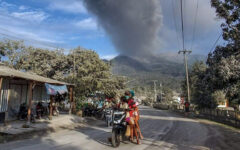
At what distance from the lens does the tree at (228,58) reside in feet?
29.8

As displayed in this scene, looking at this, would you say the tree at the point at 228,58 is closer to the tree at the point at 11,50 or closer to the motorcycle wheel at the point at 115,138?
the motorcycle wheel at the point at 115,138

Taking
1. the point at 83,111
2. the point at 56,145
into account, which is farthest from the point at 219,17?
the point at 83,111

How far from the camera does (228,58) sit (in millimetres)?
9422

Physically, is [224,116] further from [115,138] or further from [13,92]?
[13,92]

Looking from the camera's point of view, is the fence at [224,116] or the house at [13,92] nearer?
the house at [13,92]

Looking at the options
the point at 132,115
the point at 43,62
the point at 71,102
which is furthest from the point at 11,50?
the point at 132,115

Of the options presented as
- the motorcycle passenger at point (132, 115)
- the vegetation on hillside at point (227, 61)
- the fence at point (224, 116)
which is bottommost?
the fence at point (224, 116)

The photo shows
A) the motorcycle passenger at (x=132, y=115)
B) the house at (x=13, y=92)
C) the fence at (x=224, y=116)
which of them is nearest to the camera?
the motorcycle passenger at (x=132, y=115)

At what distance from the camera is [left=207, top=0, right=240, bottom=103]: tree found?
908 centimetres

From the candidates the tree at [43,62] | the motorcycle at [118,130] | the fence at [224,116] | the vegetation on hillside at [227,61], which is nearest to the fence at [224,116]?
the fence at [224,116]

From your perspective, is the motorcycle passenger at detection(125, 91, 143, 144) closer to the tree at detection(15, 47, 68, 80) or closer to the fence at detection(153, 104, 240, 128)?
the fence at detection(153, 104, 240, 128)

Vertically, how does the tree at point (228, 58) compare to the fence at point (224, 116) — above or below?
above

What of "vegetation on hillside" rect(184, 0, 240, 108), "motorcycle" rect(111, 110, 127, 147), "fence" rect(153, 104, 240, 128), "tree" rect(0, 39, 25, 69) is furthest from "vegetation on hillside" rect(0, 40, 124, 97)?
"motorcycle" rect(111, 110, 127, 147)

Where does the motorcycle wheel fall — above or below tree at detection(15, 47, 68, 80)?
below
